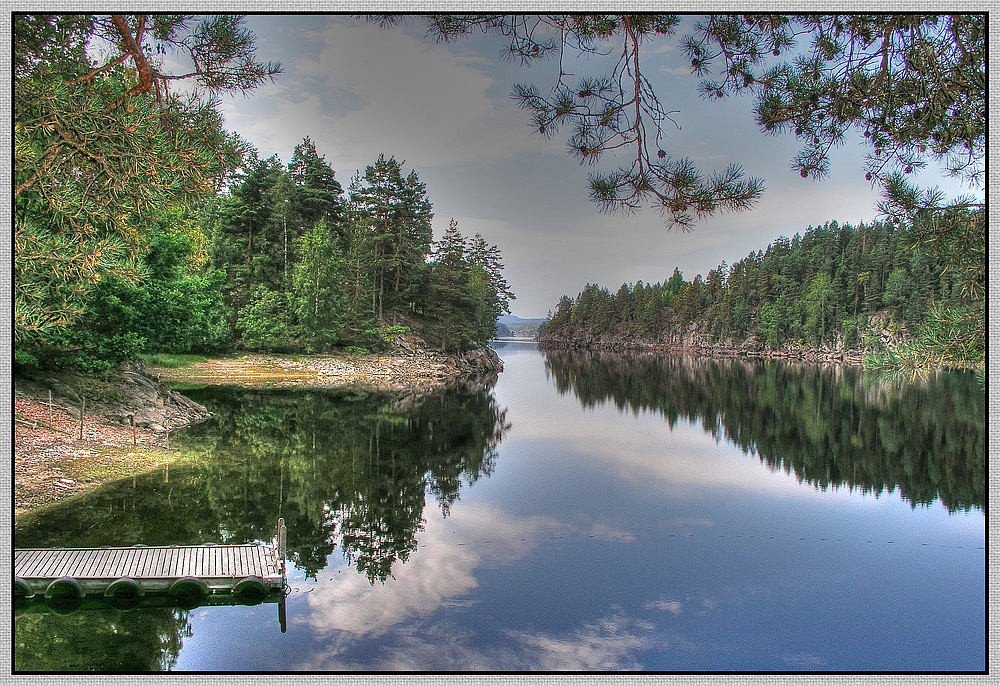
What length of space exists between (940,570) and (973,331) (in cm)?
648

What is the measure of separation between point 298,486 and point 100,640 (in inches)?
229

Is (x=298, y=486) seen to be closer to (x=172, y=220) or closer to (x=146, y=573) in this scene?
(x=146, y=573)

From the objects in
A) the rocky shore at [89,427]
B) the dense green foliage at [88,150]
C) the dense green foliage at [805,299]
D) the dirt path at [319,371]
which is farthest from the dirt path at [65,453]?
the dirt path at [319,371]

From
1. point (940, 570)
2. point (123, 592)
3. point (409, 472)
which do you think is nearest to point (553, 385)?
point (409, 472)

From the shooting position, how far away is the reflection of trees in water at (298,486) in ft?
25.6

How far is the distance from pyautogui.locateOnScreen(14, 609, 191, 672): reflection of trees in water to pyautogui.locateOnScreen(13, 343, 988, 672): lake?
2 centimetres

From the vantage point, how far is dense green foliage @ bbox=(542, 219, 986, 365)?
167 inches

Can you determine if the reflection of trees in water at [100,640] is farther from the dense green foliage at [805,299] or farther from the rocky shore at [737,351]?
the rocky shore at [737,351]

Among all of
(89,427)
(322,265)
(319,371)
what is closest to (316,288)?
(322,265)

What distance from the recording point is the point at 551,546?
9289 mm

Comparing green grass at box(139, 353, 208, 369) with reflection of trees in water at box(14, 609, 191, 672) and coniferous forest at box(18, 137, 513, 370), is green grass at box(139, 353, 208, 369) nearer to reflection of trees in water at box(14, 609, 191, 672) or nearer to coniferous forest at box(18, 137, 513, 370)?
coniferous forest at box(18, 137, 513, 370)

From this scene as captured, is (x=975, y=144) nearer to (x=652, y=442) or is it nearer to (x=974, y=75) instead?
(x=974, y=75)

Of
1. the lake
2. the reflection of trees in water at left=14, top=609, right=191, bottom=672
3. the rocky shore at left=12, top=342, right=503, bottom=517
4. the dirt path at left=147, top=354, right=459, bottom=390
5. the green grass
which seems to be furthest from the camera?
the dirt path at left=147, top=354, right=459, bottom=390

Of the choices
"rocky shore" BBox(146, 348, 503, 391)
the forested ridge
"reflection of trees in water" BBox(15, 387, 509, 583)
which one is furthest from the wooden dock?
"rocky shore" BBox(146, 348, 503, 391)
